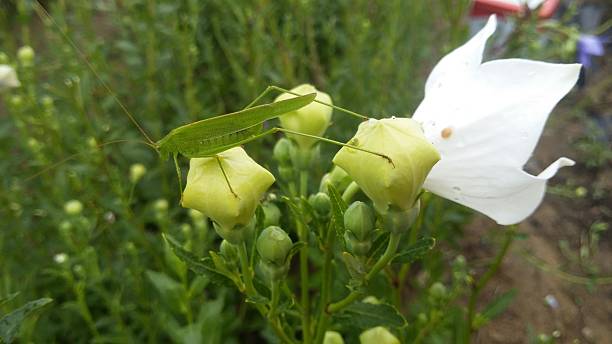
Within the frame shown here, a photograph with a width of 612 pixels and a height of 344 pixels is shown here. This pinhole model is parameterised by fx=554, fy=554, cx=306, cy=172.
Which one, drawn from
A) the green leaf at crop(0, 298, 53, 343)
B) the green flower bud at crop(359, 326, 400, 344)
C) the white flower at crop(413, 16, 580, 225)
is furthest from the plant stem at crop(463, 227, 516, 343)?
the green leaf at crop(0, 298, 53, 343)

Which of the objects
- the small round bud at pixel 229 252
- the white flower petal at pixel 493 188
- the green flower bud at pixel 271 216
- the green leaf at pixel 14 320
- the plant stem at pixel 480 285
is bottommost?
the plant stem at pixel 480 285

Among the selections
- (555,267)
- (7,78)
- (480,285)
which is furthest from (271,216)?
(555,267)

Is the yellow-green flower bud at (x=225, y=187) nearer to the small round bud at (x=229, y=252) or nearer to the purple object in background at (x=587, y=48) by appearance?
the small round bud at (x=229, y=252)

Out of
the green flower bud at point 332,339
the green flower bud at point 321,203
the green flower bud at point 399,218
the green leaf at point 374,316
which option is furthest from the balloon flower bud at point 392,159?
the green flower bud at point 332,339

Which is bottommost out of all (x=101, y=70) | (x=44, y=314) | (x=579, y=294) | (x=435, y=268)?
(x=579, y=294)

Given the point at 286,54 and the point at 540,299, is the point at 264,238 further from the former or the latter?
the point at 540,299

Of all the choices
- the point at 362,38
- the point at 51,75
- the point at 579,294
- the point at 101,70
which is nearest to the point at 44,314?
the point at 101,70
